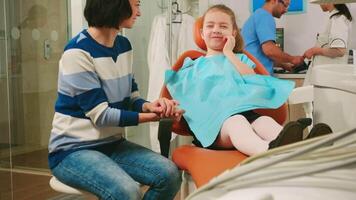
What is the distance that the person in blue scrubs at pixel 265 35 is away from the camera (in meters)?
2.75

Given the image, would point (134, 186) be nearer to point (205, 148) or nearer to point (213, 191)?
point (205, 148)

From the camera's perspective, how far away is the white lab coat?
3.23 m

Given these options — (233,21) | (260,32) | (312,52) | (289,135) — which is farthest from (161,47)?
(289,135)

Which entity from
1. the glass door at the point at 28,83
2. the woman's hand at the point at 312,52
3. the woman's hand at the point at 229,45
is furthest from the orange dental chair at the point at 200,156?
the glass door at the point at 28,83

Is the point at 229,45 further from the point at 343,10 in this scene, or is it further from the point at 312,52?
the point at 312,52

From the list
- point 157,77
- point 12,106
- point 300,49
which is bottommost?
point 12,106

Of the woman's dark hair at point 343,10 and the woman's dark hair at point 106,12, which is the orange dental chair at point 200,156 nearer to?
the woman's dark hair at point 106,12

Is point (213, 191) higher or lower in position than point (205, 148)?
higher

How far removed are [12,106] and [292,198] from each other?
3144mm

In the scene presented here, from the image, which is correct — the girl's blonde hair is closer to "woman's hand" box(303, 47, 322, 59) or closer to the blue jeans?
the blue jeans

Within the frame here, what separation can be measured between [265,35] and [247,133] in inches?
54.5

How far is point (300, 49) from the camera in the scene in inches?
131

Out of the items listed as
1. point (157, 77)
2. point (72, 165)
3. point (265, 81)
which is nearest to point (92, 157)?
point (72, 165)

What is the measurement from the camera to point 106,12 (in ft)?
5.02
